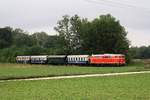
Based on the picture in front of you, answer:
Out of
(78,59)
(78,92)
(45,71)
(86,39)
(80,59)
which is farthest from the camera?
(86,39)

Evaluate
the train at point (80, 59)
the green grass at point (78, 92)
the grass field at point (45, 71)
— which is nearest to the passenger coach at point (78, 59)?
A: the train at point (80, 59)

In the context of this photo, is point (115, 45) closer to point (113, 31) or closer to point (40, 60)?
point (113, 31)

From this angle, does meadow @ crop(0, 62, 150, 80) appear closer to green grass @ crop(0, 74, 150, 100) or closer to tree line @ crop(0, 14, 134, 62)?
green grass @ crop(0, 74, 150, 100)

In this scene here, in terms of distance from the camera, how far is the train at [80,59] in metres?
76.6

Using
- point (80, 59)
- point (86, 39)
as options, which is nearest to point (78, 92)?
point (80, 59)

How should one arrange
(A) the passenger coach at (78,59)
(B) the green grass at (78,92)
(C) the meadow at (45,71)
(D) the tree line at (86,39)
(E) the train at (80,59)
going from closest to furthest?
1. (B) the green grass at (78,92)
2. (C) the meadow at (45,71)
3. (E) the train at (80,59)
4. (A) the passenger coach at (78,59)
5. (D) the tree line at (86,39)

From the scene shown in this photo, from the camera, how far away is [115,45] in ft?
303

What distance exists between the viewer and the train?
76562 mm

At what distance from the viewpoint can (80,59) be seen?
8231cm

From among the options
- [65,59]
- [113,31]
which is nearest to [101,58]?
[65,59]

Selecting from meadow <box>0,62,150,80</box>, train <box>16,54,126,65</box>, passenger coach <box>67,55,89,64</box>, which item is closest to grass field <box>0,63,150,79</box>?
meadow <box>0,62,150,80</box>

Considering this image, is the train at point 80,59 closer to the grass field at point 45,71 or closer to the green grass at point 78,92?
the grass field at point 45,71

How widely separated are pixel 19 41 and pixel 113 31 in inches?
1988

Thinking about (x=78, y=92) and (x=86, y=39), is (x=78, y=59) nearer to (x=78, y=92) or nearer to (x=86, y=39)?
(x=86, y=39)
